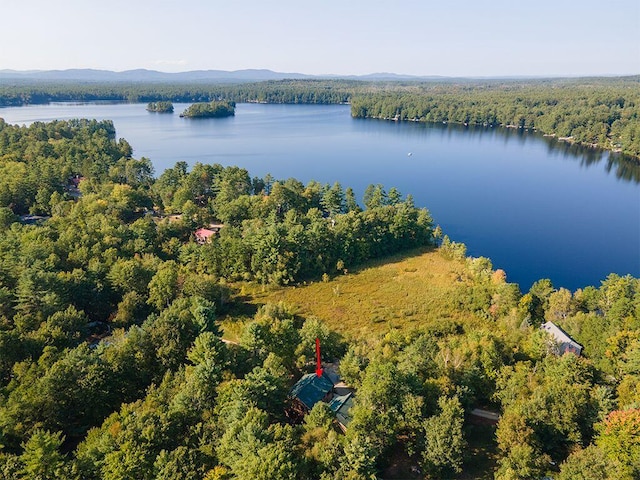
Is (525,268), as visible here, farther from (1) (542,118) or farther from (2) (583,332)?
(1) (542,118)

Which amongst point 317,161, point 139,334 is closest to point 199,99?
point 317,161

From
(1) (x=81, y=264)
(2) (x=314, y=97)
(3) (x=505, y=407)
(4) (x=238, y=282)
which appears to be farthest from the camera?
(2) (x=314, y=97)

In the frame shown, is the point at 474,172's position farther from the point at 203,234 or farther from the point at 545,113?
the point at 545,113

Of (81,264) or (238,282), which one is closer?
(81,264)

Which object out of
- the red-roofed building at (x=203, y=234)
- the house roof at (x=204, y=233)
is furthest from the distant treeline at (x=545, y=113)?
the red-roofed building at (x=203, y=234)

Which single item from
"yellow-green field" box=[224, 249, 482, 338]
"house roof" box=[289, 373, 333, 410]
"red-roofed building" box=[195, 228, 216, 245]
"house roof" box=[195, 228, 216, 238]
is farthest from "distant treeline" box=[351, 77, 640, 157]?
"house roof" box=[289, 373, 333, 410]

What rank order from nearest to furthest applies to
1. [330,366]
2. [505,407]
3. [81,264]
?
[505,407]
[330,366]
[81,264]

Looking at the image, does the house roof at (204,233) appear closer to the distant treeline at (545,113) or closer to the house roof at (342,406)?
the house roof at (342,406)
